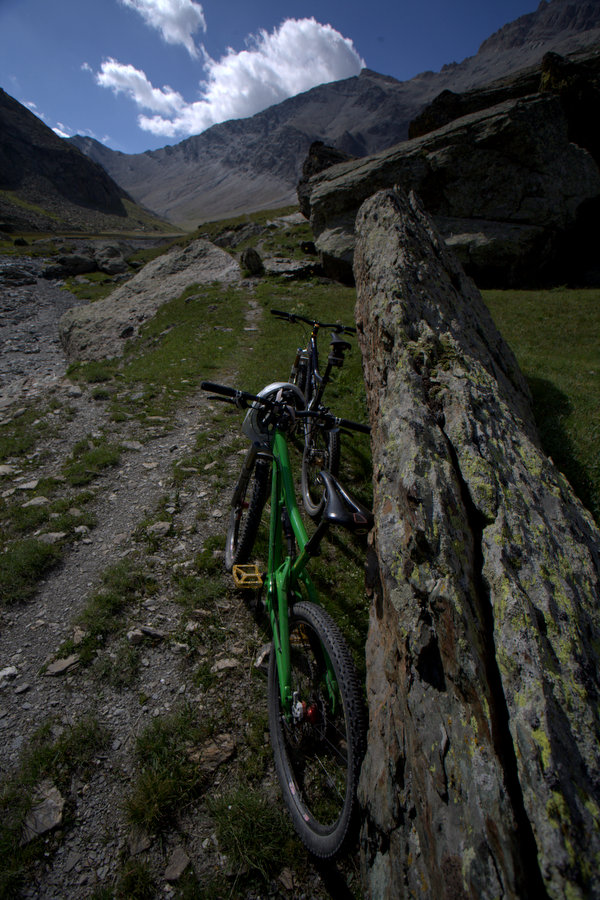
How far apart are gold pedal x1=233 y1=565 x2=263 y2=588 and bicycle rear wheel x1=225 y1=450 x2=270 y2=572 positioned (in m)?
0.14

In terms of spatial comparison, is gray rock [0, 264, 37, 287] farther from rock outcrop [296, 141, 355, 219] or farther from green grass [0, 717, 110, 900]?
green grass [0, 717, 110, 900]

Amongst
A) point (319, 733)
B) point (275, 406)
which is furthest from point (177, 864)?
point (275, 406)

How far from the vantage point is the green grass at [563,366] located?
796cm

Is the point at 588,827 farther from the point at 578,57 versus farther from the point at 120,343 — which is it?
the point at 578,57

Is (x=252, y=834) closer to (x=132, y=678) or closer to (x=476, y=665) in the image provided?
(x=132, y=678)

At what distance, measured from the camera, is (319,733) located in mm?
3357

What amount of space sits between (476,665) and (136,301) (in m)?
28.1

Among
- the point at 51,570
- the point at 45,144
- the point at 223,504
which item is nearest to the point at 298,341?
the point at 223,504

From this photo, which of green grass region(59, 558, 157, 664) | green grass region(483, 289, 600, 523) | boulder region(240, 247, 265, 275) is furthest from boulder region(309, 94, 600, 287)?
green grass region(59, 558, 157, 664)

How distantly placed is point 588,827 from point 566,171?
30.8 meters

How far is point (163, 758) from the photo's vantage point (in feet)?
11.9

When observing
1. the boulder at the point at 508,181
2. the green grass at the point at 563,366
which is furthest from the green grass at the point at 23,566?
the boulder at the point at 508,181

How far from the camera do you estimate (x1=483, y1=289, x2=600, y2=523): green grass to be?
26.1ft

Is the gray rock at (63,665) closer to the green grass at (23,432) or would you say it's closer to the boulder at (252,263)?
the green grass at (23,432)
